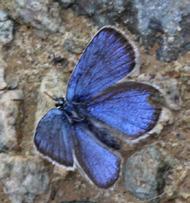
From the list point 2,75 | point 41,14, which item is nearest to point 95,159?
point 2,75

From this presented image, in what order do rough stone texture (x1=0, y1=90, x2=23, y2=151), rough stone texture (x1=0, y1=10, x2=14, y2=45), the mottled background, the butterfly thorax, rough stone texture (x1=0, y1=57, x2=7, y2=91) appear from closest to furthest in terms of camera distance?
the butterfly thorax, the mottled background, rough stone texture (x1=0, y1=90, x2=23, y2=151), rough stone texture (x1=0, y1=57, x2=7, y2=91), rough stone texture (x1=0, y1=10, x2=14, y2=45)

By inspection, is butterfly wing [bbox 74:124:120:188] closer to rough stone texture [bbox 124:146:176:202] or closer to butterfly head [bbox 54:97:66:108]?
butterfly head [bbox 54:97:66:108]

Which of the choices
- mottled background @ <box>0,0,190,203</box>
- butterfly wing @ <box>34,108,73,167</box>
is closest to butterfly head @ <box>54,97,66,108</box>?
butterfly wing @ <box>34,108,73,167</box>

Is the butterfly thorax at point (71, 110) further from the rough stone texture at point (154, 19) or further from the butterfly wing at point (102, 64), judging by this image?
the rough stone texture at point (154, 19)

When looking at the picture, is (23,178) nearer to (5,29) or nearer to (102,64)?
(102,64)

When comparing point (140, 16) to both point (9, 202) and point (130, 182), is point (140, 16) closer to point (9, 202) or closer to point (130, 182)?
point (130, 182)
